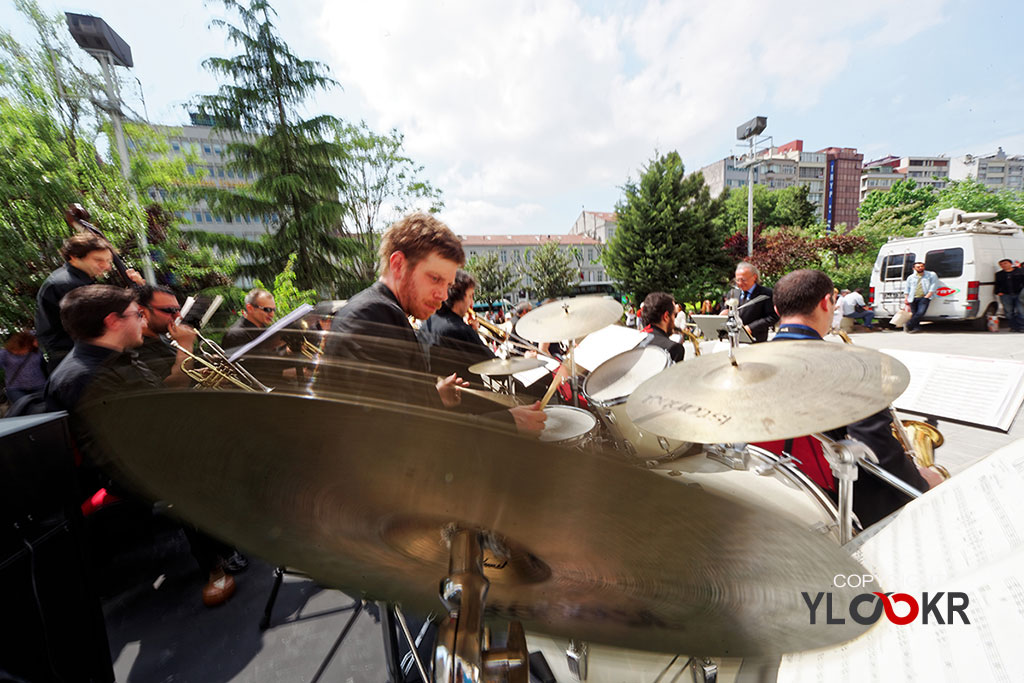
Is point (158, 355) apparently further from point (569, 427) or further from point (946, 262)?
point (946, 262)

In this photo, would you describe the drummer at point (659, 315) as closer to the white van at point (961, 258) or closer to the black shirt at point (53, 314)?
the black shirt at point (53, 314)

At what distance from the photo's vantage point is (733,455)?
1.79 metres

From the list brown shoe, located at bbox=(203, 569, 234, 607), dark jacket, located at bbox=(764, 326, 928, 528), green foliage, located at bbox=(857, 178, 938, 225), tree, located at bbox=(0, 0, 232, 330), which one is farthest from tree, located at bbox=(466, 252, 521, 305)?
green foliage, located at bbox=(857, 178, 938, 225)

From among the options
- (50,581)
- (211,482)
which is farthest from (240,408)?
(50,581)

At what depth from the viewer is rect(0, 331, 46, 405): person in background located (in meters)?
4.30

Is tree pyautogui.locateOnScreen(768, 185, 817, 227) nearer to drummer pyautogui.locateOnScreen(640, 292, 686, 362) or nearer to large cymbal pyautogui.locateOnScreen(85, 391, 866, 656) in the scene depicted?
drummer pyautogui.locateOnScreen(640, 292, 686, 362)

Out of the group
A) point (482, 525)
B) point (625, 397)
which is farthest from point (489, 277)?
point (482, 525)

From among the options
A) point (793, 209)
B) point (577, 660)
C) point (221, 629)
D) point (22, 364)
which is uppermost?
point (793, 209)

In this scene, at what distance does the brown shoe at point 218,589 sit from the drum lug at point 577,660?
2.07 meters

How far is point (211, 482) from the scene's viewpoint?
2.05 feet

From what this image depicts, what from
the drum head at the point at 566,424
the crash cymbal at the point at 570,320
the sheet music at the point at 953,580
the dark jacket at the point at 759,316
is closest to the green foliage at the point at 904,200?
the dark jacket at the point at 759,316

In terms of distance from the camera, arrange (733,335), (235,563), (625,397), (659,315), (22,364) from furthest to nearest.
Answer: (22,364), (659,315), (235,563), (625,397), (733,335)

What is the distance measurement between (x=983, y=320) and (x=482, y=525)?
14639 millimetres

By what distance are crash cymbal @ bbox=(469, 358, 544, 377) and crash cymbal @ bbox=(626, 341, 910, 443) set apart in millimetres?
1309
